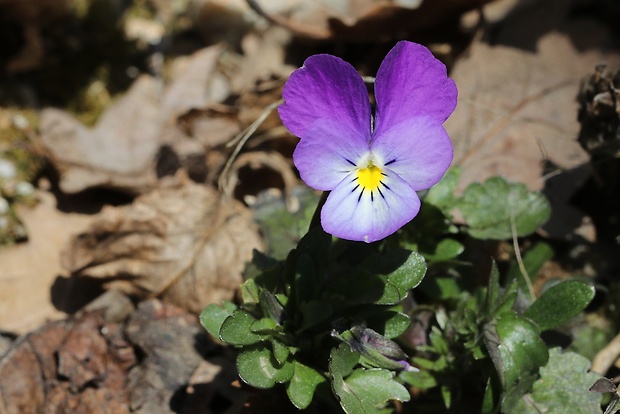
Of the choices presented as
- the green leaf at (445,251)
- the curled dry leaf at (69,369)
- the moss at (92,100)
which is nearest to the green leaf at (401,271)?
the green leaf at (445,251)

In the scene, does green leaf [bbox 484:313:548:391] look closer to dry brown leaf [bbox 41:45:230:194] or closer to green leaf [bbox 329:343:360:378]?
green leaf [bbox 329:343:360:378]

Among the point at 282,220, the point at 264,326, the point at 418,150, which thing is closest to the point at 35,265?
the point at 282,220

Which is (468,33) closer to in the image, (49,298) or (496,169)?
(496,169)

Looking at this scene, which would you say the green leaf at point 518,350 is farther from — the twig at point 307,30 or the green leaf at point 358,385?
the twig at point 307,30

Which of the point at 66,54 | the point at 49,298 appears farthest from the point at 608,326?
the point at 66,54

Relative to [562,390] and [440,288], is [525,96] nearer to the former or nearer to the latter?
[440,288]

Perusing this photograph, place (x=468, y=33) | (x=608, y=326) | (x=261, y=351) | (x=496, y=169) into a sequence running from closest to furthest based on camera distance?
(x=261, y=351), (x=608, y=326), (x=496, y=169), (x=468, y=33)
